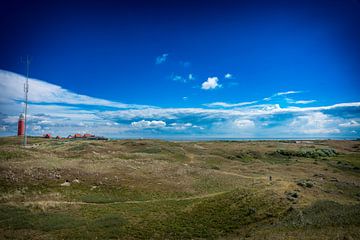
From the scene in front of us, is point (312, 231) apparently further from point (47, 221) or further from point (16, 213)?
point (16, 213)

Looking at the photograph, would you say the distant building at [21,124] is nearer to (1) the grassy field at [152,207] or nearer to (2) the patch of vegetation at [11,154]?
(2) the patch of vegetation at [11,154]

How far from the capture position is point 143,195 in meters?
40.4


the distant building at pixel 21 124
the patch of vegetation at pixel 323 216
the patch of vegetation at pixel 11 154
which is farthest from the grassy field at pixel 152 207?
the distant building at pixel 21 124

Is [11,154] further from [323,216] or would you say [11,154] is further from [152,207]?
[323,216]

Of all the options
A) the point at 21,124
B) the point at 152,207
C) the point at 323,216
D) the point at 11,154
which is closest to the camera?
the point at 323,216

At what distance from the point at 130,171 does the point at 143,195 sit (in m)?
13.2

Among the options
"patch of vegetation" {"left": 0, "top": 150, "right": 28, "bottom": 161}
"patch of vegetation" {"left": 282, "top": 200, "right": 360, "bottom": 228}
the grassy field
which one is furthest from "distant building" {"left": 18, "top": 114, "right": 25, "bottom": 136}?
A: "patch of vegetation" {"left": 282, "top": 200, "right": 360, "bottom": 228}

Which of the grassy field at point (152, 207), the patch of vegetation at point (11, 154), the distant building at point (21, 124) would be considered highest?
the distant building at point (21, 124)

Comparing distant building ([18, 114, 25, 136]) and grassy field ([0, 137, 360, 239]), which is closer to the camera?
grassy field ([0, 137, 360, 239])

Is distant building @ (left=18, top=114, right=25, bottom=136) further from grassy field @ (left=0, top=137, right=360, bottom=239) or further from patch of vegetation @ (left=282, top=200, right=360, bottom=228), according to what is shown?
patch of vegetation @ (left=282, top=200, right=360, bottom=228)

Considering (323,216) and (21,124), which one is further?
(21,124)

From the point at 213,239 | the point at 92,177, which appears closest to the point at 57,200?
the point at 92,177

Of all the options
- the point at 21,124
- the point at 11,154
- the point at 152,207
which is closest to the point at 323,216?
the point at 152,207

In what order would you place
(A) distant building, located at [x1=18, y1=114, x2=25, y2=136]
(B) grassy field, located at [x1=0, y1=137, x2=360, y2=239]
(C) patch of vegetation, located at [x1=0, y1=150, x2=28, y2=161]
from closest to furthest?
(B) grassy field, located at [x1=0, y1=137, x2=360, y2=239] → (C) patch of vegetation, located at [x1=0, y1=150, x2=28, y2=161] → (A) distant building, located at [x1=18, y1=114, x2=25, y2=136]
